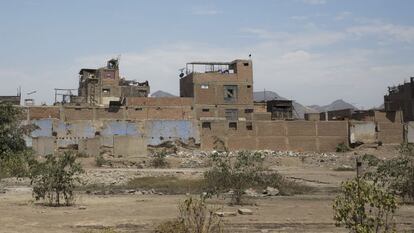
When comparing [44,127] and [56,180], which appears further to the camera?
[44,127]

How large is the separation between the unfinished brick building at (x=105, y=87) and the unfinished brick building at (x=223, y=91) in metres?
11.9

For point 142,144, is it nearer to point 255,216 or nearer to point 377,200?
point 255,216

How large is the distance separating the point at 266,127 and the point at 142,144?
14819mm

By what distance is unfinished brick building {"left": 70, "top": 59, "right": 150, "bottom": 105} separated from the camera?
7712 cm

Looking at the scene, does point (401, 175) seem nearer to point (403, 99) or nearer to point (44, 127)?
point (44, 127)

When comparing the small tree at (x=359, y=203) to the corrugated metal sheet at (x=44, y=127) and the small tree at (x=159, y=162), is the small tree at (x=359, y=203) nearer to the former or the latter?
the small tree at (x=159, y=162)

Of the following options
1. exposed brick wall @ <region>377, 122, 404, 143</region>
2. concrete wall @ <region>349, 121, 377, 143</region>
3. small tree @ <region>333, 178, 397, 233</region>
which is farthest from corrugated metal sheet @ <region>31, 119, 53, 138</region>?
small tree @ <region>333, 178, 397, 233</region>

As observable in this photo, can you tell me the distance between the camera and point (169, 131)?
59250 millimetres

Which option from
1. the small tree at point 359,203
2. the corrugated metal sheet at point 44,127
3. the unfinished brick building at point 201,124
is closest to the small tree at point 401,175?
the small tree at point 359,203

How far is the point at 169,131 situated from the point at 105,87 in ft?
75.5

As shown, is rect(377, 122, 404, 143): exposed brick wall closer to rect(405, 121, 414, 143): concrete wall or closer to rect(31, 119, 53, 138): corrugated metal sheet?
rect(405, 121, 414, 143): concrete wall

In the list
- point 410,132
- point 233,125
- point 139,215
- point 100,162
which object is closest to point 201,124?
point 233,125

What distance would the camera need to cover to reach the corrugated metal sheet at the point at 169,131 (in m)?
58.5

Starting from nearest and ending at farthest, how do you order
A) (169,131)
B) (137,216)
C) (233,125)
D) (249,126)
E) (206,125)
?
1. (137,216)
2. (169,131)
3. (206,125)
4. (233,125)
5. (249,126)
